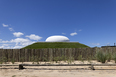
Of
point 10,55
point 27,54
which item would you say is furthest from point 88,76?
point 10,55

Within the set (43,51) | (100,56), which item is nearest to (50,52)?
(43,51)

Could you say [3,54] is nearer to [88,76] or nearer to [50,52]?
[50,52]

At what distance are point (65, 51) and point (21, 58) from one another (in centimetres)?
534

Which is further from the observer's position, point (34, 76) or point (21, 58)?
point (21, 58)

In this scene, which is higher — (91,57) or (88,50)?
(88,50)

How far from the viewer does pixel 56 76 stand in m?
5.14

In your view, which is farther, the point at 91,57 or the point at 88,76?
the point at 91,57

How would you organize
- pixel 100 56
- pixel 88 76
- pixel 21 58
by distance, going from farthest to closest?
pixel 21 58 < pixel 100 56 < pixel 88 76

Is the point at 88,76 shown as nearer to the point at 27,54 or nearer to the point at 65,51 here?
the point at 65,51

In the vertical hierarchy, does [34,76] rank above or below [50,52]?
below

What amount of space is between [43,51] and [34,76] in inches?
256

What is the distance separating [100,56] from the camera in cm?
942

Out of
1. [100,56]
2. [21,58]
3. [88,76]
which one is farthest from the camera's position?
[21,58]

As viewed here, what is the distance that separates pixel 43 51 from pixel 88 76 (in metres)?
7.39
